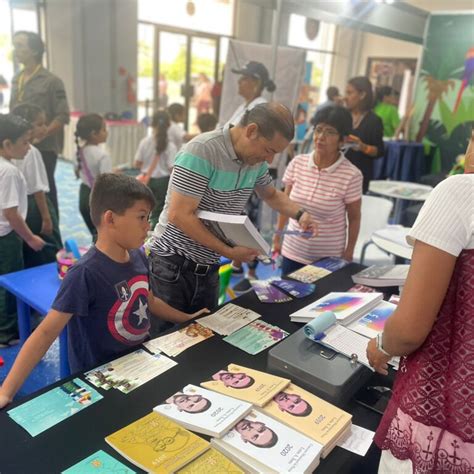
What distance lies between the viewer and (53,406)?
1.00 meters

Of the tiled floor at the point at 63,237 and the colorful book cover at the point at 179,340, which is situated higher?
the colorful book cover at the point at 179,340

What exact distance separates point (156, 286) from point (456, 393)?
3.64 ft

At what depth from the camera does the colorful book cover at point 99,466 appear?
2.74 ft

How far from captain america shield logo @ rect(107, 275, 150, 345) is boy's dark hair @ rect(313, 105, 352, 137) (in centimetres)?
109

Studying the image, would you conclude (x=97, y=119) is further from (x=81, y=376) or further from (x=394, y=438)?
(x=394, y=438)

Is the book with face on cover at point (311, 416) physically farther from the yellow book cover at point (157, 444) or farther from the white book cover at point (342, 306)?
the white book cover at point (342, 306)

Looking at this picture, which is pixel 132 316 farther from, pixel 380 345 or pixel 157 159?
pixel 157 159

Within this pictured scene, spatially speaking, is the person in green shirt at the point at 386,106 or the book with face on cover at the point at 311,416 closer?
the book with face on cover at the point at 311,416

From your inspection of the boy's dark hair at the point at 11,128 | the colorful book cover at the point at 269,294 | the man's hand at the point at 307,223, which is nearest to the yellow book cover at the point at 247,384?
the colorful book cover at the point at 269,294

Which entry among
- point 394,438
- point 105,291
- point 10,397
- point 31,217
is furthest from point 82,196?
point 394,438

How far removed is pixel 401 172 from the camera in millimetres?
6137

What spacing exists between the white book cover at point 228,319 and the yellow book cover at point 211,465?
0.48 meters

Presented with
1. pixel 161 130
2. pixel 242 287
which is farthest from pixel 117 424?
pixel 161 130

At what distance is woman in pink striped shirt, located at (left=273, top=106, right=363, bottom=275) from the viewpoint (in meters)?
2.00
